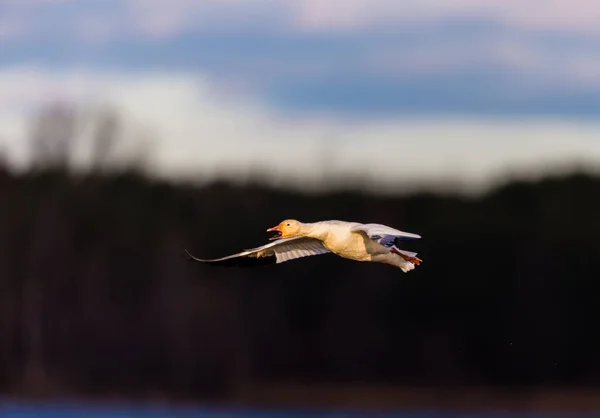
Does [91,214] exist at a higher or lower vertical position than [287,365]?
higher

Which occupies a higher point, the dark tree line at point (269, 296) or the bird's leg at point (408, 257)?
the dark tree line at point (269, 296)

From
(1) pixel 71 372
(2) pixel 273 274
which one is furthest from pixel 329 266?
(1) pixel 71 372

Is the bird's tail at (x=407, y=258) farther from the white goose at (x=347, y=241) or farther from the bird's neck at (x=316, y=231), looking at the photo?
the bird's neck at (x=316, y=231)

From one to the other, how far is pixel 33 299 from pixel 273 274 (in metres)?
5.84

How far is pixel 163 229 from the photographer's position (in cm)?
3609

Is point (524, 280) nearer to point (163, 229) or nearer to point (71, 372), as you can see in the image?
point (163, 229)

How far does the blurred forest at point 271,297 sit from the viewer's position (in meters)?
33.8

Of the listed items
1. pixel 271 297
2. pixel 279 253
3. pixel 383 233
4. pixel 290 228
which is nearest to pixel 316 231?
pixel 290 228

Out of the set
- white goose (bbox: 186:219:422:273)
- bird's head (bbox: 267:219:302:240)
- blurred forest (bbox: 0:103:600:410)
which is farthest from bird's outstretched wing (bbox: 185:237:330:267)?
blurred forest (bbox: 0:103:600:410)

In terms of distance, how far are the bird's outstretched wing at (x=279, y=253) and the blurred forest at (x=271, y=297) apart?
53.9 ft

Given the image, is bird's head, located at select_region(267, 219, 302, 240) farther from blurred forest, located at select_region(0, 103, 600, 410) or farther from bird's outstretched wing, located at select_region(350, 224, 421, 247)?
blurred forest, located at select_region(0, 103, 600, 410)

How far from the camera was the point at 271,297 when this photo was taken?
35812 millimetres

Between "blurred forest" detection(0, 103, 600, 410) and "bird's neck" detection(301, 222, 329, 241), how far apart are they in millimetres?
17161

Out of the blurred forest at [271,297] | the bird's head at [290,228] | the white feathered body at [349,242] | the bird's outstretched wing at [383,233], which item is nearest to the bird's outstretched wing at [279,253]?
the bird's head at [290,228]
